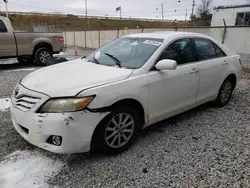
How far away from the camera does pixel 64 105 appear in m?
2.51

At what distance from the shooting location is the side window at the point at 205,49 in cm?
401

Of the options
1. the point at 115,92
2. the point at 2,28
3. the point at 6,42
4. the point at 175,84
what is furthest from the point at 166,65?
the point at 2,28

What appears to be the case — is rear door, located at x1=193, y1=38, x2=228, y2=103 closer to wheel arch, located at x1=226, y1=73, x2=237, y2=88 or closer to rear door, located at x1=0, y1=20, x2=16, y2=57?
wheel arch, located at x1=226, y1=73, x2=237, y2=88

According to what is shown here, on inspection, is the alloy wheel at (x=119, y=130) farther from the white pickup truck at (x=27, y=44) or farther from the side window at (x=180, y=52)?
the white pickup truck at (x=27, y=44)

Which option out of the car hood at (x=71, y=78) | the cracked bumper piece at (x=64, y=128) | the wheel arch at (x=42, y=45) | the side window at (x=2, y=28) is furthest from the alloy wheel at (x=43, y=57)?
the cracked bumper piece at (x=64, y=128)

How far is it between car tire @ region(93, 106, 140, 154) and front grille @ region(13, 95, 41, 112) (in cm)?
76

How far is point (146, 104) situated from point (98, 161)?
3.10ft

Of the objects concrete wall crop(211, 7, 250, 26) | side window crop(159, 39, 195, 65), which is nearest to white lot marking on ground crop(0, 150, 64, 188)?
side window crop(159, 39, 195, 65)

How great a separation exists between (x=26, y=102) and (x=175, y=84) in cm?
203

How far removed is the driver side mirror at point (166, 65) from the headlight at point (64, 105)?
1128mm

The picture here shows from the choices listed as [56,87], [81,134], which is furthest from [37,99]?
[81,134]

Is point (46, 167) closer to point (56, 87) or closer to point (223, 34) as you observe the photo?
point (56, 87)

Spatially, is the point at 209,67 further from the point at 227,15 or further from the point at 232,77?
the point at 227,15

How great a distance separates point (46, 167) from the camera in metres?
2.70
